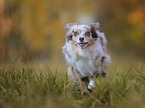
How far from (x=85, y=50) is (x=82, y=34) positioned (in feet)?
1.11

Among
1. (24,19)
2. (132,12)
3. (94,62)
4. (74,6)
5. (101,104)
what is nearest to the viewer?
(101,104)

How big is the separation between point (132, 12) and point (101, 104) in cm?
1072

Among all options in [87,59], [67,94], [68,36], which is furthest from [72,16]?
[67,94]

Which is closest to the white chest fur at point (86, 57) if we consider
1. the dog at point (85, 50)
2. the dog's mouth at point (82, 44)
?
the dog at point (85, 50)

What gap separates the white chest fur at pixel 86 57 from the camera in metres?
3.64

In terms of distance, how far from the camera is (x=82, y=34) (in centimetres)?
351

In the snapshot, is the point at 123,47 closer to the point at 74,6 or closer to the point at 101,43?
the point at 74,6

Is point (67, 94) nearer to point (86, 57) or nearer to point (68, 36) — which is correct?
point (86, 57)

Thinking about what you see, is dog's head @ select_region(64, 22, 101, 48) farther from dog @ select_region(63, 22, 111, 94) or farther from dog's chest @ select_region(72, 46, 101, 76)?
dog's chest @ select_region(72, 46, 101, 76)

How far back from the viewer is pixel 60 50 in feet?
13.5

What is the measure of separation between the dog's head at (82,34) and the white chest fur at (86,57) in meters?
0.13

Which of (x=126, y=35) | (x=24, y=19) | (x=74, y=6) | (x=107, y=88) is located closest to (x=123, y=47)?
(x=126, y=35)

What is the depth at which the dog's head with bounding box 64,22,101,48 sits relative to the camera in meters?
3.48

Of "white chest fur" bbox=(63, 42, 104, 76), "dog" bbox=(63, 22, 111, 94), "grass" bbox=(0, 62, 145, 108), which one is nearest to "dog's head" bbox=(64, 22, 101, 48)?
"dog" bbox=(63, 22, 111, 94)
